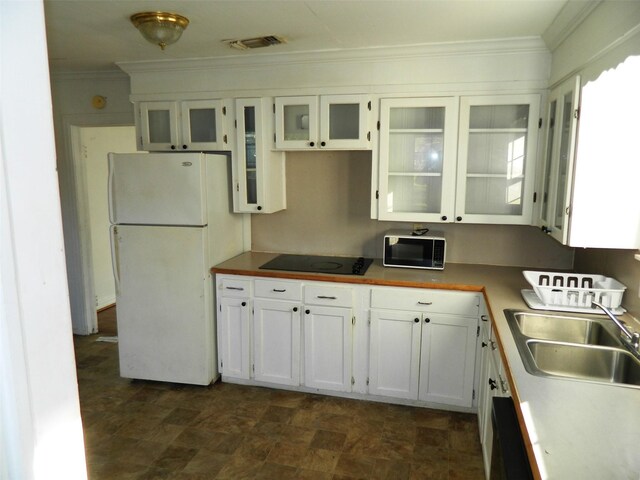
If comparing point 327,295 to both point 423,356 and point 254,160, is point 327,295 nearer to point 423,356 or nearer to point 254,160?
point 423,356

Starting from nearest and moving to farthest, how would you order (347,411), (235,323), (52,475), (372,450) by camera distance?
(52,475) < (372,450) < (347,411) < (235,323)

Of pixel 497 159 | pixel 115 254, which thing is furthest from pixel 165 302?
pixel 497 159

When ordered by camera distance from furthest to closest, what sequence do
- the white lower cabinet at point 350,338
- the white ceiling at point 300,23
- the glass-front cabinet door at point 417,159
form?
the glass-front cabinet door at point 417,159 < the white lower cabinet at point 350,338 < the white ceiling at point 300,23

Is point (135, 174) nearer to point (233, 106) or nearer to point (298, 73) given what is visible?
point (233, 106)

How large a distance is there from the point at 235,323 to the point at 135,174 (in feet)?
4.04

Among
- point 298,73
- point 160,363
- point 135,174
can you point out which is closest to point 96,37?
A: point 135,174

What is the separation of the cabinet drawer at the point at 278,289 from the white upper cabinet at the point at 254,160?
1.85 ft

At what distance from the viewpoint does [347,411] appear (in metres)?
3.04

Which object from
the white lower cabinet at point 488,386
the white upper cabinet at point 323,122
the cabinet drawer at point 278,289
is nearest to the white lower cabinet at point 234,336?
the cabinet drawer at point 278,289

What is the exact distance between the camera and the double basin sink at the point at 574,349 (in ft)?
5.90

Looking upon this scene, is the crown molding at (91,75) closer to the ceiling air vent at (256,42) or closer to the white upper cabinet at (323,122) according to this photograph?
the ceiling air vent at (256,42)

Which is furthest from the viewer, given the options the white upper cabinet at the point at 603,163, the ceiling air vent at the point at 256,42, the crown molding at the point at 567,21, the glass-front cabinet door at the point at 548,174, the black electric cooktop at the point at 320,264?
the black electric cooktop at the point at 320,264

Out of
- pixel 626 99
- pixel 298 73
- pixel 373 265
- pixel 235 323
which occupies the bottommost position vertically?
pixel 235 323

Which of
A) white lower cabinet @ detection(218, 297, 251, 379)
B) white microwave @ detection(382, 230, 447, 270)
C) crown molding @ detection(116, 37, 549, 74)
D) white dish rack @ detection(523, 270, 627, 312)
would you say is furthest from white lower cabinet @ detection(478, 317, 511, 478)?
crown molding @ detection(116, 37, 549, 74)
